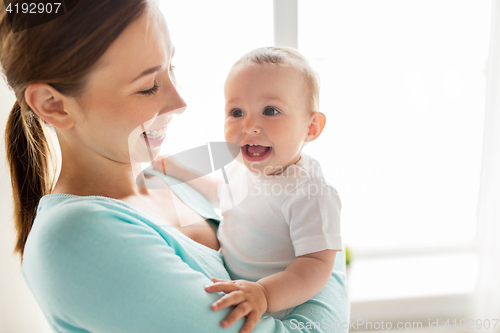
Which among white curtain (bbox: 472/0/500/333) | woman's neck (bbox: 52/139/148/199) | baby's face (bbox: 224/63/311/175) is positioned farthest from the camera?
white curtain (bbox: 472/0/500/333)

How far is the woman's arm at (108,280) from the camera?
18.2 inches

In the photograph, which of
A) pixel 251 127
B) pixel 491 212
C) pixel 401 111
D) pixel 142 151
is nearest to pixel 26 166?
pixel 142 151

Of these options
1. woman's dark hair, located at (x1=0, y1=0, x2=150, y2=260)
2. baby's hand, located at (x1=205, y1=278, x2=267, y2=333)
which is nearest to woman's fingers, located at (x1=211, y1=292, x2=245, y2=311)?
baby's hand, located at (x1=205, y1=278, x2=267, y2=333)

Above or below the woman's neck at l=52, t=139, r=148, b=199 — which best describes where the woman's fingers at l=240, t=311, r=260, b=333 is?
below

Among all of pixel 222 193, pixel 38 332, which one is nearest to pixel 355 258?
pixel 222 193

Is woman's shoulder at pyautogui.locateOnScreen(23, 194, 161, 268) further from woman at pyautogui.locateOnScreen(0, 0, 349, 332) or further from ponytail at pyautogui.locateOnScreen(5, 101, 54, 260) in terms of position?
ponytail at pyautogui.locateOnScreen(5, 101, 54, 260)

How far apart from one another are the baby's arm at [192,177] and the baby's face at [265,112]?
174 millimetres

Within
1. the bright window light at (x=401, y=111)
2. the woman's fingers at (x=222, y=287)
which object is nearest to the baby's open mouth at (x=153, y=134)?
the woman's fingers at (x=222, y=287)

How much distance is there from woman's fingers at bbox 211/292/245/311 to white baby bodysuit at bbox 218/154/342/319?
207 mm

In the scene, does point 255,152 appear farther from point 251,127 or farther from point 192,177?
point 192,177

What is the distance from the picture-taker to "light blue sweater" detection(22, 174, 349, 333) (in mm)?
462

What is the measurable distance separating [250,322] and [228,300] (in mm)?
55

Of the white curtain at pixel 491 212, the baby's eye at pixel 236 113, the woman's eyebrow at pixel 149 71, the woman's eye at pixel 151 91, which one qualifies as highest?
the woman's eyebrow at pixel 149 71

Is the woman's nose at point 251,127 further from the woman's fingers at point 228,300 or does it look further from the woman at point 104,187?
the woman's fingers at point 228,300
